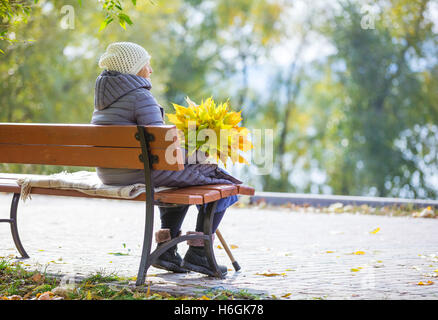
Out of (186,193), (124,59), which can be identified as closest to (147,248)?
(186,193)

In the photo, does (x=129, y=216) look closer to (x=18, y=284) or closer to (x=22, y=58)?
(x=18, y=284)

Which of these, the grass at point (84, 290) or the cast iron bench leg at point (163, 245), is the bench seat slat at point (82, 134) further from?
the grass at point (84, 290)

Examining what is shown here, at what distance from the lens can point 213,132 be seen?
4.25 m

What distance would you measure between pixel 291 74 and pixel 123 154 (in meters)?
19.9

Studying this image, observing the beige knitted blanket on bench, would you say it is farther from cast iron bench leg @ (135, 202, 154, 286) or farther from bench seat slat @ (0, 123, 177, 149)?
bench seat slat @ (0, 123, 177, 149)

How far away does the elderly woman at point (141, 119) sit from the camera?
4.27 meters

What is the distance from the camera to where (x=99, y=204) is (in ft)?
34.1

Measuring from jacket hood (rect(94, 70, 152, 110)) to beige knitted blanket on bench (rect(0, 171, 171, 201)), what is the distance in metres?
0.57

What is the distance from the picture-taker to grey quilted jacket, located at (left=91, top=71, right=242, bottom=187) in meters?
4.25

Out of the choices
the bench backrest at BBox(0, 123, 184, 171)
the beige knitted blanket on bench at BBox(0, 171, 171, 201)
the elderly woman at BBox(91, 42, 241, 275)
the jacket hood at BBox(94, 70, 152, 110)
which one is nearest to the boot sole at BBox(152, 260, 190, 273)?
the elderly woman at BBox(91, 42, 241, 275)

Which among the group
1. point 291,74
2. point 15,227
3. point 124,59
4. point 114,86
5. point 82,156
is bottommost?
point 15,227

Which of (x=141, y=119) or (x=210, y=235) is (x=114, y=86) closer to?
(x=141, y=119)
